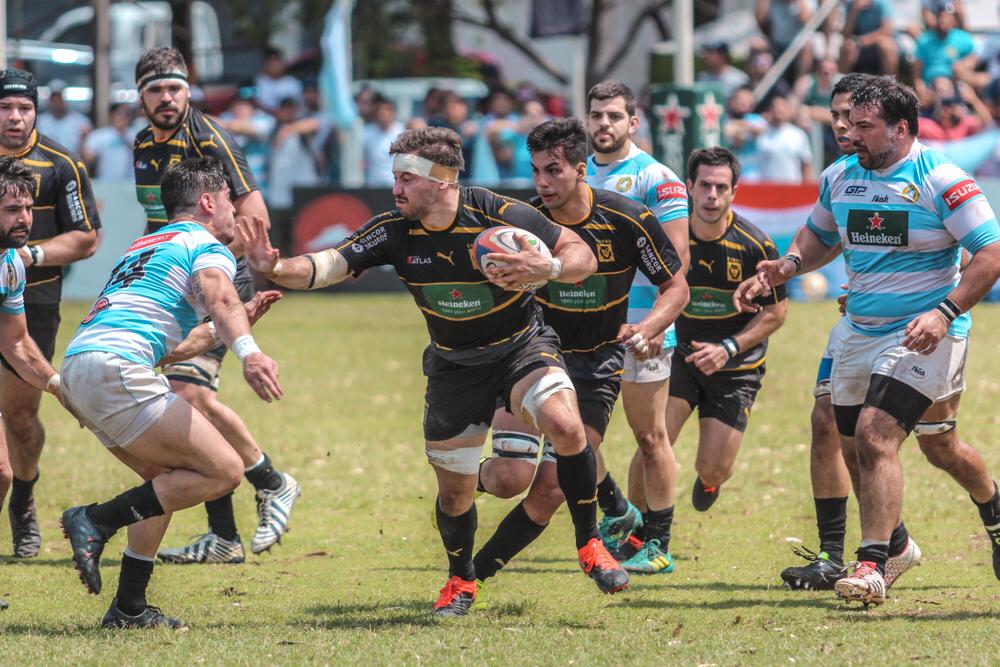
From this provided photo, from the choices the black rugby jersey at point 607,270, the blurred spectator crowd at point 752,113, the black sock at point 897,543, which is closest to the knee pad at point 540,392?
the black rugby jersey at point 607,270

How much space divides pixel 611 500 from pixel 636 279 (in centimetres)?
133

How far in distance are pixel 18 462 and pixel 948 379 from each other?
5.43 m

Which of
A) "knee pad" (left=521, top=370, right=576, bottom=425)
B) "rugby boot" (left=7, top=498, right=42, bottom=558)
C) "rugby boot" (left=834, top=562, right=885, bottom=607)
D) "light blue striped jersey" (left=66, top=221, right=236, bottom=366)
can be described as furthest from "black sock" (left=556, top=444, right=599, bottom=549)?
"rugby boot" (left=7, top=498, right=42, bottom=558)

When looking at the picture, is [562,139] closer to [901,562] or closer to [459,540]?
[459,540]

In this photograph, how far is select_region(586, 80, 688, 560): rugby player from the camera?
8500 millimetres

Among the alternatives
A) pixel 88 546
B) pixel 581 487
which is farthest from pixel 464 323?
pixel 88 546

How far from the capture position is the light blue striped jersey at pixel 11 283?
751 centimetres

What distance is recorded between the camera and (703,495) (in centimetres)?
913

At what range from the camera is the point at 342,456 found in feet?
39.2

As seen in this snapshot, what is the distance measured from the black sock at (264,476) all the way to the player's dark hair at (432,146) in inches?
99.6

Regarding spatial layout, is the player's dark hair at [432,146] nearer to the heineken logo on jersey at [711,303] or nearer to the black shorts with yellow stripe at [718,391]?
the heineken logo on jersey at [711,303]

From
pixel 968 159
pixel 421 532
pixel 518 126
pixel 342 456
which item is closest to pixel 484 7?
pixel 518 126

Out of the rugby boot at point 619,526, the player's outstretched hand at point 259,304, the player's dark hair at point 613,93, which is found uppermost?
the player's dark hair at point 613,93

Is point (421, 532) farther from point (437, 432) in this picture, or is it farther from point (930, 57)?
point (930, 57)
